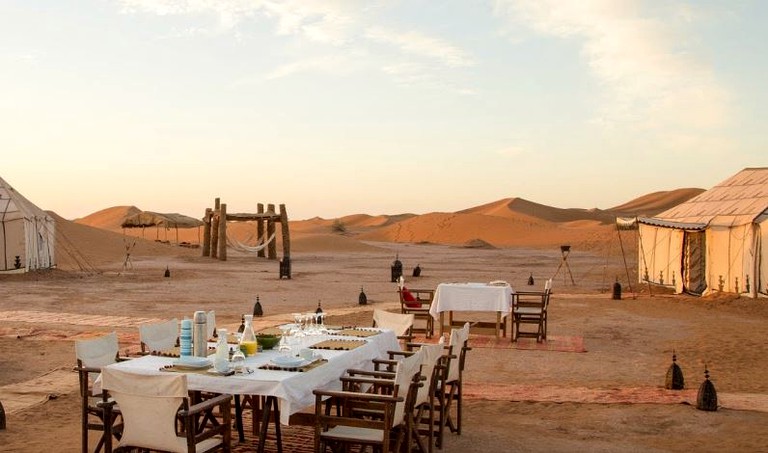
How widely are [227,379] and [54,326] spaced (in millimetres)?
10325

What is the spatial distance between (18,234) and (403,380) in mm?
25373

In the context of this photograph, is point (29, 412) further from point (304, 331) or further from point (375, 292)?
point (375, 292)

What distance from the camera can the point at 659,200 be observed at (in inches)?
4889

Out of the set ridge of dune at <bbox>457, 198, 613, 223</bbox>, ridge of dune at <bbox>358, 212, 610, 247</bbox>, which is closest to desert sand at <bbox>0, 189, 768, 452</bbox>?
ridge of dune at <bbox>358, 212, 610, 247</bbox>

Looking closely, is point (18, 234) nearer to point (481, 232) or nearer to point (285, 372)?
point (285, 372)

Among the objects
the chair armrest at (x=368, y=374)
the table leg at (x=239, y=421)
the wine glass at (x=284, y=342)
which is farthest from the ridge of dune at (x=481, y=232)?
the chair armrest at (x=368, y=374)

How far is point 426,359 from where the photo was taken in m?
6.15

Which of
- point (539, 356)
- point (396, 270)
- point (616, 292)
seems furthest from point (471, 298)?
point (396, 270)

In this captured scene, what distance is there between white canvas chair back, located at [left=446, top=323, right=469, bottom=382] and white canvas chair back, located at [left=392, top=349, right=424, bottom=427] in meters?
1.26

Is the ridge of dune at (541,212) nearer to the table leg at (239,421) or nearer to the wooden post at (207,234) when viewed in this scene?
the wooden post at (207,234)

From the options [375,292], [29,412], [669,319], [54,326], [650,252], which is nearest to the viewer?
[29,412]

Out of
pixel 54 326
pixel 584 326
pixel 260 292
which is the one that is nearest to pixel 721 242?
pixel 584 326

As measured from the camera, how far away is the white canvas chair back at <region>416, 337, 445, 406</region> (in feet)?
20.2

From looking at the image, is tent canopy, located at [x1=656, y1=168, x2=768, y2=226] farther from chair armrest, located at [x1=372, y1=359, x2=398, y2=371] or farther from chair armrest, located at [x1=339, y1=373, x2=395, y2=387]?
chair armrest, located at [x1=339, y1=373, x2=395, y2=387]
